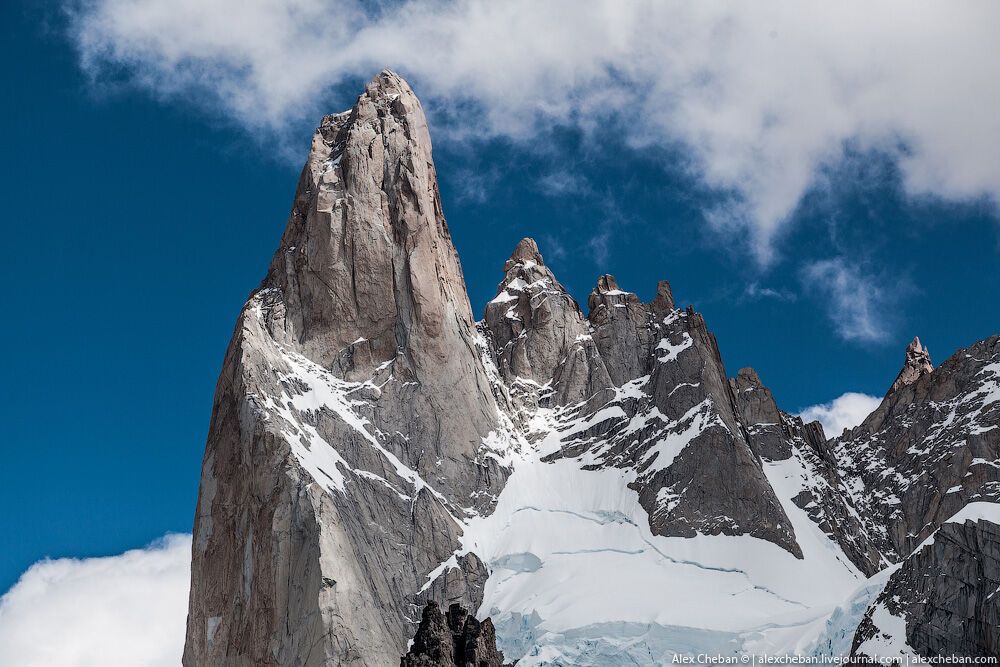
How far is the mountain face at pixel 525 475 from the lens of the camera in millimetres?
102812

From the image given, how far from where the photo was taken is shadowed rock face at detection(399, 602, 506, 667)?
76.2 m

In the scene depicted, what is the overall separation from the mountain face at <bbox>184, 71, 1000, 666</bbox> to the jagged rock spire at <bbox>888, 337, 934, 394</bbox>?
38.8 ft

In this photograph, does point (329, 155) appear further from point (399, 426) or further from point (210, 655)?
point (210, 655)

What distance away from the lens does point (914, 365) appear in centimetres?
17275

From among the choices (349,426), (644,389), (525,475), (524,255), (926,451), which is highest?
(524,255)

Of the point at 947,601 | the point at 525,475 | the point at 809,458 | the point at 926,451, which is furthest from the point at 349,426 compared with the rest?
the point at 926,451

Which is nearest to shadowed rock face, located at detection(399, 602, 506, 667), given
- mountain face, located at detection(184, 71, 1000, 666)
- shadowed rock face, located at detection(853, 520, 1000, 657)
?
mountain face, located at detection(184, 71, 1000, 666)

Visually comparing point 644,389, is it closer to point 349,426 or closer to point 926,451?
point 926,451

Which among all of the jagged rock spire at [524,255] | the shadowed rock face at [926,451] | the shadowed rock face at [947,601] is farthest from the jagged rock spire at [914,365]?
→ the shadowed rock face at [947,601]

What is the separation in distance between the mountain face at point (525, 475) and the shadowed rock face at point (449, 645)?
524 mm

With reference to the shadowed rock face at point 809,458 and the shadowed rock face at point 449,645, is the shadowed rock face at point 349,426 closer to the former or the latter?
the shadowed rock face at point 449,645

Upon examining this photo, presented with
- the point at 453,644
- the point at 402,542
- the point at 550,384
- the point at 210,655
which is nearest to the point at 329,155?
the point at 550,384

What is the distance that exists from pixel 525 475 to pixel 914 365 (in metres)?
62.2

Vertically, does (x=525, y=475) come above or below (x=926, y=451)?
below
